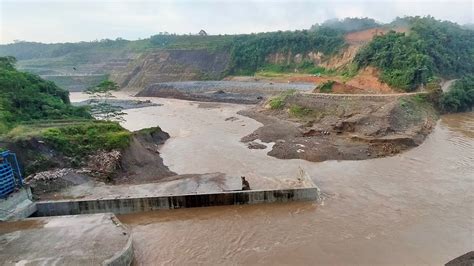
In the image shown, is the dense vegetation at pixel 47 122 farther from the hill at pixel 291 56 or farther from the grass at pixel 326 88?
the hill at pixel 291 56

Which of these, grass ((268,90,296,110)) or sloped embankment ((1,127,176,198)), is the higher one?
sloped embankment ((1,127,176,198))

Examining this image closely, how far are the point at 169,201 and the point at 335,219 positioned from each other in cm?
819

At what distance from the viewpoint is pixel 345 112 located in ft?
→ 125

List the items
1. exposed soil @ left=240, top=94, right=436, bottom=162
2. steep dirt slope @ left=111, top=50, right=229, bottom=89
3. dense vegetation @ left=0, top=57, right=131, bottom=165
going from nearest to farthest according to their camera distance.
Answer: dense vegetation @ left=0, top=57, right=131, bottom=165, exposed soil @ left=240, top=94, right=436, bottom=162, steep dirt slope @ left=111, top=50, right=229, bottom=89

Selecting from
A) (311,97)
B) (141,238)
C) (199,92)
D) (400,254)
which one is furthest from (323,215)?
(199,92)

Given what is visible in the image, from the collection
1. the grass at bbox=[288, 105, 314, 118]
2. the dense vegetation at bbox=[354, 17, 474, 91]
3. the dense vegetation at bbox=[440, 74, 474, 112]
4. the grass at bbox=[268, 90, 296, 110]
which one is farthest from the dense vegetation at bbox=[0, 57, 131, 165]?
the dense vegetation at bbox=[440, 74, 474, 112]

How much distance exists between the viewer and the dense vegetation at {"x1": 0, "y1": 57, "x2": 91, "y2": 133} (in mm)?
26422

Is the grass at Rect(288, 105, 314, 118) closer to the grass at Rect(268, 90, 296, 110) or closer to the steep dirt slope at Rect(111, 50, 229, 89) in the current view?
the grass at Rect(268, 90, 296, 110)

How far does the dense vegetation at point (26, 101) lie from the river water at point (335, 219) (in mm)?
10662

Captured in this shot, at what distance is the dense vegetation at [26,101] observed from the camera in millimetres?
26422

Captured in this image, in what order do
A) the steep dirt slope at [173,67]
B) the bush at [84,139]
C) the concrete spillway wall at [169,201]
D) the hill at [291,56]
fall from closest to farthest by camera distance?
the concrete spillway wall at [169,201], the bush at [84,139], the hill at [291,56], the steep dirt slope at [173,67]

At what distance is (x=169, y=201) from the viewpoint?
1816 cm

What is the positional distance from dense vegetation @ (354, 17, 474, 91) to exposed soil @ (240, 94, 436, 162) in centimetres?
641

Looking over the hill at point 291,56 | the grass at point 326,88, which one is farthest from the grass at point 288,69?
the grass at point 326,88
